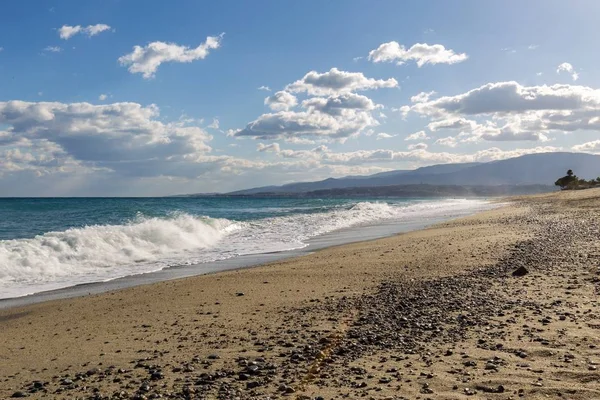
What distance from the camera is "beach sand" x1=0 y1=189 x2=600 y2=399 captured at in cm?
531

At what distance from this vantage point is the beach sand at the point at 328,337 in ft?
17.4

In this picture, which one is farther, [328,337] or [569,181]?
[569,181]

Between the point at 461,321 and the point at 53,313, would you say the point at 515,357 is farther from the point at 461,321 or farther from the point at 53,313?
the point at 53,313

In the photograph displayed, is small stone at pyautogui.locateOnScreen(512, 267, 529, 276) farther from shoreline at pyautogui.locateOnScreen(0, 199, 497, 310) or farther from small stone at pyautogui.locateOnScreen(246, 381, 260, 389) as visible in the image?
shoreline at pyautogui.locateOnScreen(0, 199, 497, 310)

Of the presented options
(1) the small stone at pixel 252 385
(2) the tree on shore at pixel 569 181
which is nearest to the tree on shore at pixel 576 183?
(2) the tree on shore at pixel 569 181

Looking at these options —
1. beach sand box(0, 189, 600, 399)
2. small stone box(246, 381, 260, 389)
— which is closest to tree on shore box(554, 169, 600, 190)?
beach sand box(0, 189, 600, 399)

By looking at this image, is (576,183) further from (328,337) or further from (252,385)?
(252,385)

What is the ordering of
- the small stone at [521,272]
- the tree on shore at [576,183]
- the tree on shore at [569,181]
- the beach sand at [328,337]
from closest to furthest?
1. the beach sand at [328,337]
2. the small stone at [521,272]
3. the tree on shore at [576,183]
4. the tree on shore at [569,181]

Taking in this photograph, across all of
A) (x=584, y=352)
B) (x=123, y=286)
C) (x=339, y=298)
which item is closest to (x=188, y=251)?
(x=123, y=286)

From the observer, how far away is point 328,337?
6.94m

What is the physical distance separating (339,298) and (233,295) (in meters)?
2.43

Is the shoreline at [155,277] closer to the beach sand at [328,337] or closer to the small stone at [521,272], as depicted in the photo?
the beach sand at [328,337]

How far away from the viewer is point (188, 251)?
22.5 m

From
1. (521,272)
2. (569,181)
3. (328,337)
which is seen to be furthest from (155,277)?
(569,181)
